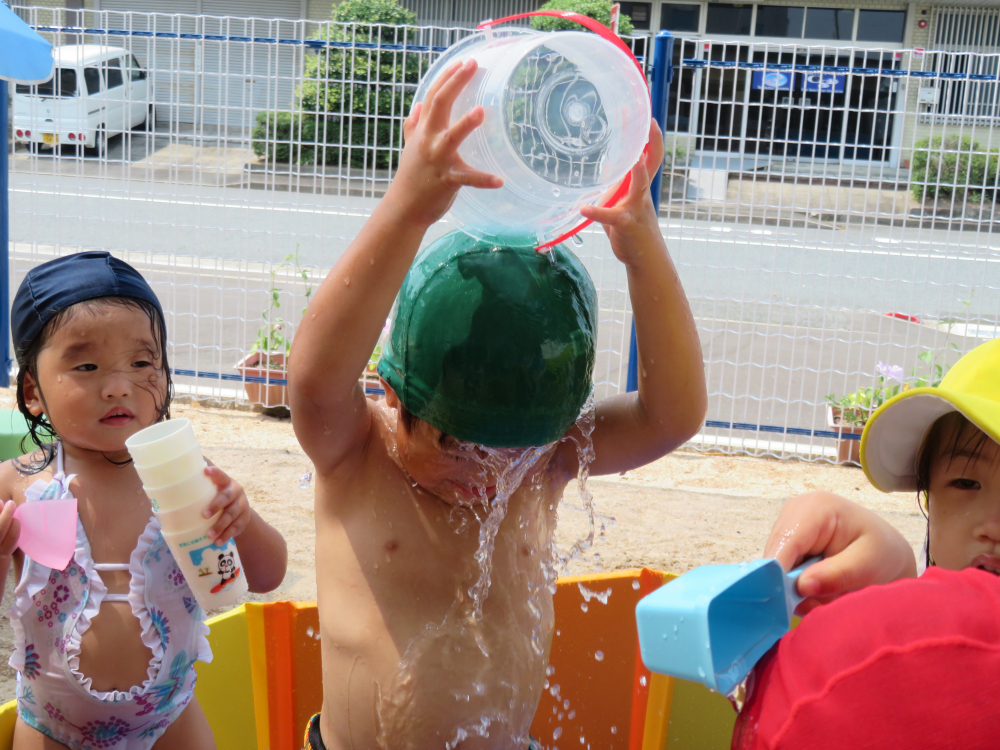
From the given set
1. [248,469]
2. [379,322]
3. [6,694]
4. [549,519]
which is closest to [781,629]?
[379,322]

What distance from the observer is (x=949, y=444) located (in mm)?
1654

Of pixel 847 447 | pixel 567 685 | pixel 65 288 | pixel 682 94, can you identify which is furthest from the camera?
pixel 847 447

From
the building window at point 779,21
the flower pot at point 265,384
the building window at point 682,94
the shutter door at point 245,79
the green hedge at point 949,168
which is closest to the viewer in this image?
the building window at point 682,94

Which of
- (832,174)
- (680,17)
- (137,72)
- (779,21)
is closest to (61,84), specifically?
(137,72)

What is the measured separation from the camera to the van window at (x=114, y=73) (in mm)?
5758

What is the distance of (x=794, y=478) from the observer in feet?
18.2

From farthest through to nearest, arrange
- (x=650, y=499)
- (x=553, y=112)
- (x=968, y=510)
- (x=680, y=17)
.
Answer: (x=680, y=17), (x=650, y=499), (x=968, y=510), (x=553, y=112)

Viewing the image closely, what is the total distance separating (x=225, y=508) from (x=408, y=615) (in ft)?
1.32

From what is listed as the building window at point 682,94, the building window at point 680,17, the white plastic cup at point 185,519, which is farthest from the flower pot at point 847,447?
the building window at point 680,17

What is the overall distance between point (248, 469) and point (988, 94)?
464 centimetres

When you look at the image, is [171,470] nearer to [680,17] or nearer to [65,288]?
[65,288]

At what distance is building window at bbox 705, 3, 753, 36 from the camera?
A: 22.7 metres

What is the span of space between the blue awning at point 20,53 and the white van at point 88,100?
2.89 m

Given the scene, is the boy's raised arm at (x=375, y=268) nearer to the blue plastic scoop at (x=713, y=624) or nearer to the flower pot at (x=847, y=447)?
the blue plastic scoop at (x=713, y=624)
